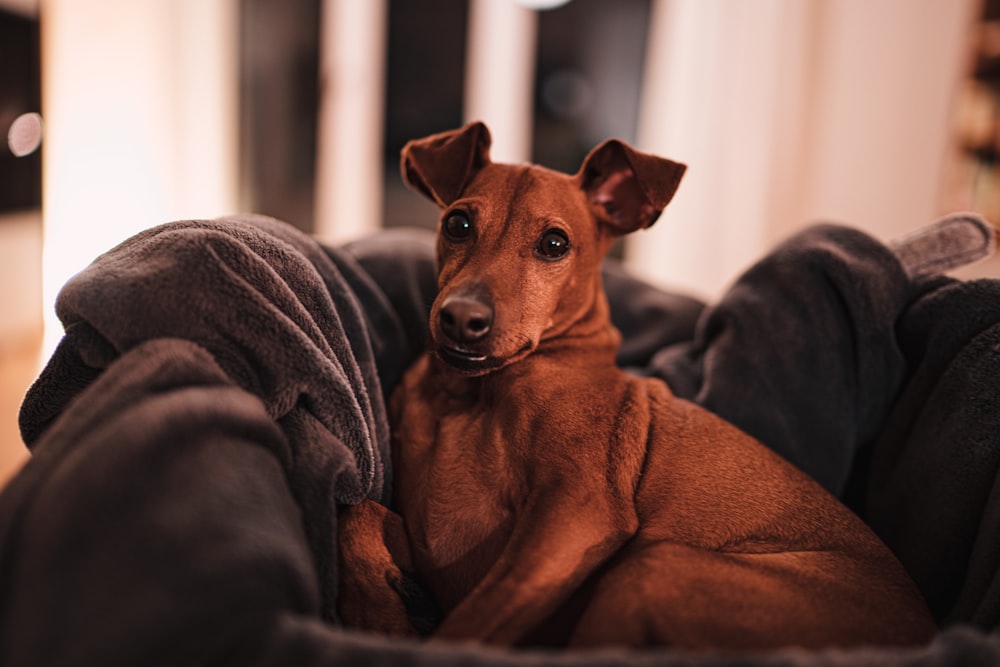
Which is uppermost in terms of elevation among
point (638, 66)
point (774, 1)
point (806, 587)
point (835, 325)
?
point (774, 1)

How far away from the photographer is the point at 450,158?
72.2 inches

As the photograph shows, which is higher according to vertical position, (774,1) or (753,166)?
(774,1)

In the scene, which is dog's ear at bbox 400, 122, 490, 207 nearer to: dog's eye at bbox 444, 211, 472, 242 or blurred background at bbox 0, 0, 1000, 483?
dog's eye at bbox 444, 211, 472, 242

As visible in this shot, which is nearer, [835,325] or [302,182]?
[835,325]

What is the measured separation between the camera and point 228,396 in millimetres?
1164

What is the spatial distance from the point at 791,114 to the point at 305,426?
14.7ft

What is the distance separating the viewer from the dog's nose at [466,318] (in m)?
1.44

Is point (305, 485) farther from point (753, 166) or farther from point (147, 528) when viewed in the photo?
point (753, 166)

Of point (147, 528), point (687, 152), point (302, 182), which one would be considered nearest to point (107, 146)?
point (302, 182)

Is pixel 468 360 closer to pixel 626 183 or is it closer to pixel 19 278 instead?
pixel 626 183

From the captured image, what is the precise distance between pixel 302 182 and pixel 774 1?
145 inches

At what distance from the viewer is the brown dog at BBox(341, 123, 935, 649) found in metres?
1.26

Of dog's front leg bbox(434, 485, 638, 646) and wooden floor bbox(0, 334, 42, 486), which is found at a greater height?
dog's front leg bbox(434, 485, 638, 646)

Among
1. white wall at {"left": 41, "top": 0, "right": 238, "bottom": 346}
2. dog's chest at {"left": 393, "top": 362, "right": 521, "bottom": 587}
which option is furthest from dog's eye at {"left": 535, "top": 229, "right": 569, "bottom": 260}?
white wall at {"left": 41, "top": 0, "right": 238, "bottom": 346}
